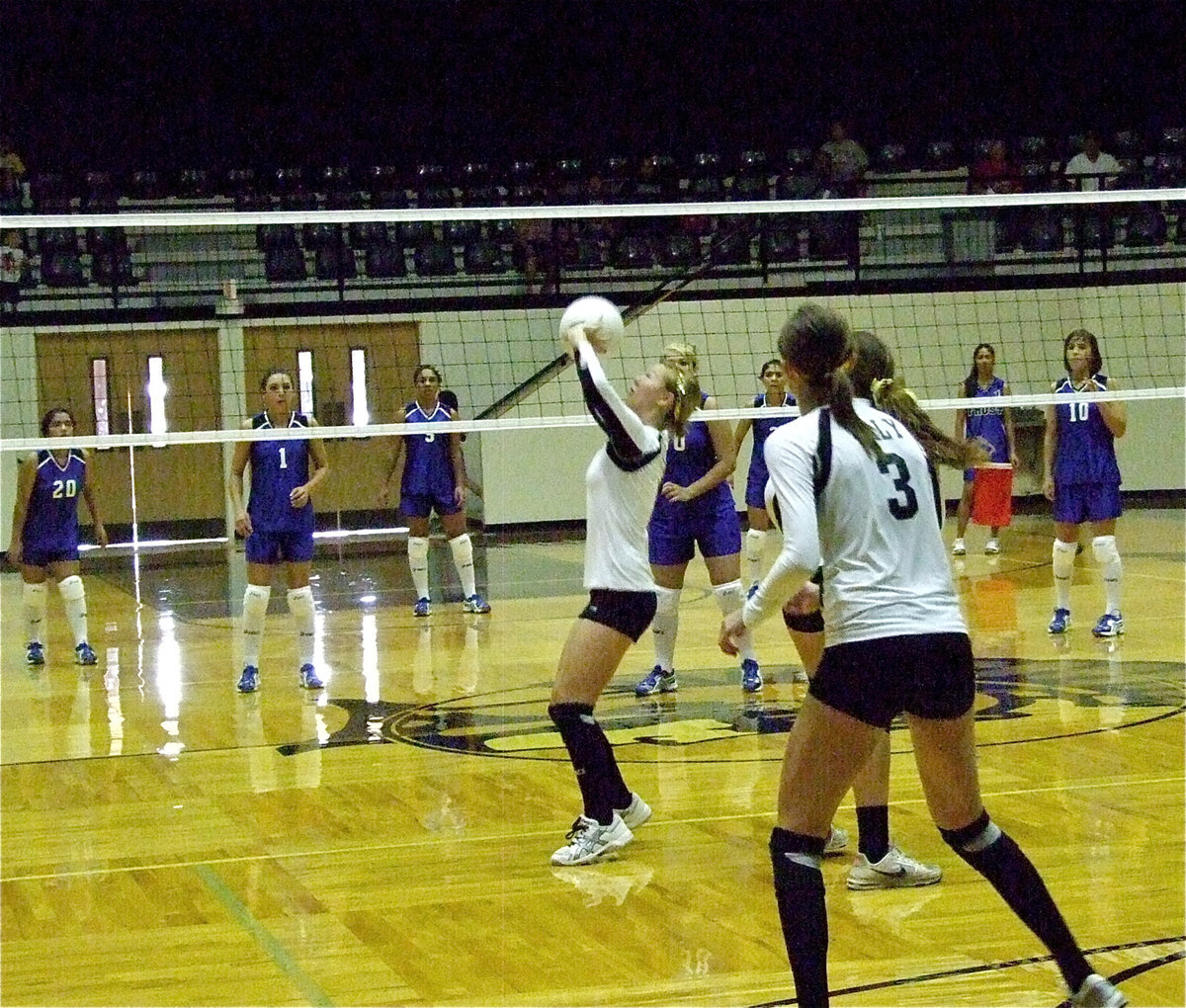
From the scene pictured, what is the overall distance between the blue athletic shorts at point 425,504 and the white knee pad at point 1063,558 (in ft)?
13.4

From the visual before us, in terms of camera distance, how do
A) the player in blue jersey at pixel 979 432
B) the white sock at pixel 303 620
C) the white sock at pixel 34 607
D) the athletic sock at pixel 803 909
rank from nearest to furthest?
the athletic sock at pixel 803 909, the white sock at pixel 303 620, the white sock at pixel 34 607, the player in blue jersey at pixel 979 432

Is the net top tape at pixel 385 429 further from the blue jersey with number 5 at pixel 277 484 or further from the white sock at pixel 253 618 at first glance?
the white sock at pixel 253 618

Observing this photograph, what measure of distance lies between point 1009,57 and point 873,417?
59.0 ft

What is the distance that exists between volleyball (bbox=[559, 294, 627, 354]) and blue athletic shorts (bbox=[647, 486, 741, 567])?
2.83 m

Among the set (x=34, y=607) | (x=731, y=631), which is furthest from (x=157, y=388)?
(x=731, y=631)

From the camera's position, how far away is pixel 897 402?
417cm

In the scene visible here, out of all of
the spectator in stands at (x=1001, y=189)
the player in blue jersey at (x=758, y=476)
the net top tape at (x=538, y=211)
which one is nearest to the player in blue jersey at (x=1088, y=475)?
the player in blue jersey at (x=758, y=476)

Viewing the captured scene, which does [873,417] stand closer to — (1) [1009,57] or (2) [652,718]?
(2) [652,718]

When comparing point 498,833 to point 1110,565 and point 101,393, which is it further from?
point 101,393

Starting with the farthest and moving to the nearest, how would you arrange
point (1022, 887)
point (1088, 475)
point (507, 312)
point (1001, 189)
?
point (1001, 189) → point (507, 312) → point (1088, 475) → point (1022, 887)

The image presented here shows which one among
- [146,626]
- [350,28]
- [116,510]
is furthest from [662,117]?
[146,626]

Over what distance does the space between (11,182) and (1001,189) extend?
10854 millimetres

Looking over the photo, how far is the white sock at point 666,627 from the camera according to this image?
825 cm

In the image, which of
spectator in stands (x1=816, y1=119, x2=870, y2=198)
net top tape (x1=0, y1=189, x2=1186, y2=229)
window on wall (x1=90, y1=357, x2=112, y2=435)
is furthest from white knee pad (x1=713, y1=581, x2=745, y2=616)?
window on wall (x1=90, y1=357, x2=112, y2=435)
